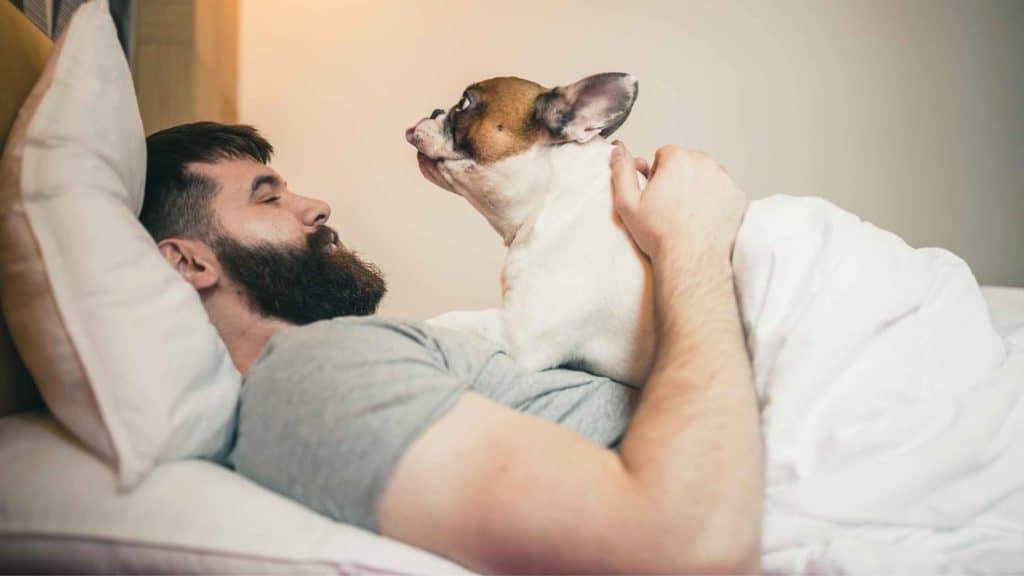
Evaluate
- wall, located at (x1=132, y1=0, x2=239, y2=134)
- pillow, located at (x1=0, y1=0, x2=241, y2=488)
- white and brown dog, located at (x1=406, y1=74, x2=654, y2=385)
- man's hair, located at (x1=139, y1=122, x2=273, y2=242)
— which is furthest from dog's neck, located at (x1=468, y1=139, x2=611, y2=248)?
wall, located at (x1=132, y1=0, x2=239, y2=134)

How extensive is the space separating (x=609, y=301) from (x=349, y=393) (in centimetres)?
55

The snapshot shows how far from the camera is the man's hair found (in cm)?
125

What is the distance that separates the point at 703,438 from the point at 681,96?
73.5 inches

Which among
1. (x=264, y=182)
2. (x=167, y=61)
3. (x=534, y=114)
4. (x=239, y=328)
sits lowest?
(x=239, y=328)

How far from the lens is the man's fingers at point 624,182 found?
3.92ft

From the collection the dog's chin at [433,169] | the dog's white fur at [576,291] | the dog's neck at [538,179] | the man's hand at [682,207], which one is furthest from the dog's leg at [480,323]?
the dog's chin at [433,169]

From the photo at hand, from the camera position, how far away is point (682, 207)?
1.09 m

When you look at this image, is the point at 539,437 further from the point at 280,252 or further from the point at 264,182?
the point at 264,182

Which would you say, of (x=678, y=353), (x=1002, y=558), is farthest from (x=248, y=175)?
(x=1002, y=558)

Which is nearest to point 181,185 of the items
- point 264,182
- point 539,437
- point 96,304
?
point 264,182

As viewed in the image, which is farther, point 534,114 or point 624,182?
point 534,114

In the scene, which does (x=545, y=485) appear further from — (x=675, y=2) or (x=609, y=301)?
(x=675, y=2)

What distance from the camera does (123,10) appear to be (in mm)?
1926

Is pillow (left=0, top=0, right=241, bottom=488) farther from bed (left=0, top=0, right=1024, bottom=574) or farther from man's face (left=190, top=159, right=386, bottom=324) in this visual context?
man's face (left=190, top=159, right=386, bottom=324)
